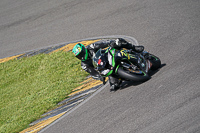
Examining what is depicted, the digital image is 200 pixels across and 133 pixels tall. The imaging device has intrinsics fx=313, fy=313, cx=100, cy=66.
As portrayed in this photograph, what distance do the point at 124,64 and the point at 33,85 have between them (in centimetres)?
489

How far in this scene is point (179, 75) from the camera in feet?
22.7

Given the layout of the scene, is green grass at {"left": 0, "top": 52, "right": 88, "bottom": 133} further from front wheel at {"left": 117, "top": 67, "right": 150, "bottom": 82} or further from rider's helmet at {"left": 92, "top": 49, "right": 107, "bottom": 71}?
front wheel at {"left": 117, "top": 67, "right": 150, "bottom": 82}

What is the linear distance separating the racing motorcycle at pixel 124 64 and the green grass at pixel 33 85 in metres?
2.61

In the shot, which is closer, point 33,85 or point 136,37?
point 136,37

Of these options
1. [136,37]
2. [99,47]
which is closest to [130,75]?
[99,47]

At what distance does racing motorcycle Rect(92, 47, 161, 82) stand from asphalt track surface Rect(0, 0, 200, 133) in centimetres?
27

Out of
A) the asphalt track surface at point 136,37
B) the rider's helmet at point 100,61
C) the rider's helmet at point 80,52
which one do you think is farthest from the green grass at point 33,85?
the rider's helmet at point 100,61

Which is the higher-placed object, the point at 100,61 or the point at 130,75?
the point at 100,61

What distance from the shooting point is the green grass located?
945 centimetres

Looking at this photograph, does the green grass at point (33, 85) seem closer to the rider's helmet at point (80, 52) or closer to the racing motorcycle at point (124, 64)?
the rider's helmet at point (80, 52)

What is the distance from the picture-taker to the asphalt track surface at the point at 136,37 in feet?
19.5

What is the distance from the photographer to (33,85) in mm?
11281

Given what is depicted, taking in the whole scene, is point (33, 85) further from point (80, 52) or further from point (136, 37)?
point (136, 37)

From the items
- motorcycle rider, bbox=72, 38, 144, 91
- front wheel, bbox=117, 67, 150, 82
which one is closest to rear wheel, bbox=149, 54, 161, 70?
motorcycle rider, bbox=72, 38, 144, 91
